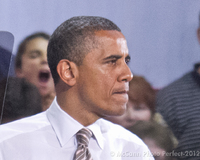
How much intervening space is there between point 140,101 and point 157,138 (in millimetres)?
174

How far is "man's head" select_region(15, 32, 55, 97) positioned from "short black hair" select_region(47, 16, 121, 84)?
71 mm

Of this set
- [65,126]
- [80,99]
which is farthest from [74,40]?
[65,126]

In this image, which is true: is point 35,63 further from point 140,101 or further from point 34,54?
point 140,101

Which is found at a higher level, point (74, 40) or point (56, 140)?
point (74, 40)

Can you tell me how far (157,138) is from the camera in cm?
110

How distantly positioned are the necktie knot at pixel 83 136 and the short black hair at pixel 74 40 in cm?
22

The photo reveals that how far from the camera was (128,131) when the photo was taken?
3.56 ft

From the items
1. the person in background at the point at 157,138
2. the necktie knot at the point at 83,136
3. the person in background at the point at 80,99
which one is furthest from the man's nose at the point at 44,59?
the person in background at the point at 157,138

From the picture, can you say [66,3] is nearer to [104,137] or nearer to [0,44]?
[0,44]

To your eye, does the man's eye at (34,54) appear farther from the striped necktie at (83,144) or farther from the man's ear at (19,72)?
the striped necktie at (83,144)

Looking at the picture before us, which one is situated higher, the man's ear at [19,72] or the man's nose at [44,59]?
the man's nose at [44,59]

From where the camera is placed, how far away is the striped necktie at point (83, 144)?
90 cm

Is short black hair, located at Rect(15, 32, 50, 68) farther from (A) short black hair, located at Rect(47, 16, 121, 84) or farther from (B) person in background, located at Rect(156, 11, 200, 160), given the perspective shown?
(B) person in background, located at Rect(156, 11, 200, 160)

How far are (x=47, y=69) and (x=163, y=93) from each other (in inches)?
20.1
